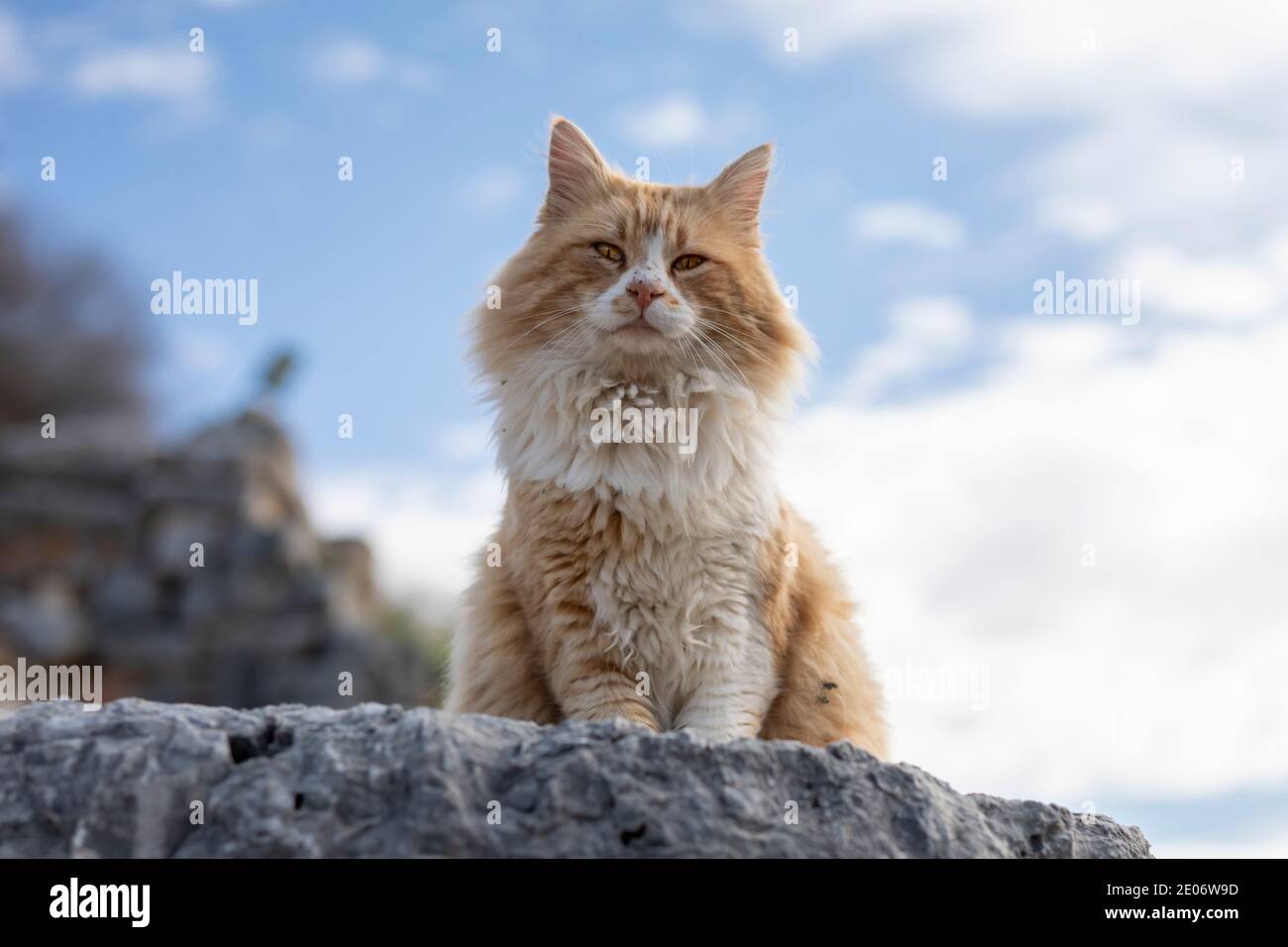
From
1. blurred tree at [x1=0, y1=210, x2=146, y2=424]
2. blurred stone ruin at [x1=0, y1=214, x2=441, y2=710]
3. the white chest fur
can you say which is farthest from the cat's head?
blurred tree at [x1=0, y1=210, x2=146, y2=424]

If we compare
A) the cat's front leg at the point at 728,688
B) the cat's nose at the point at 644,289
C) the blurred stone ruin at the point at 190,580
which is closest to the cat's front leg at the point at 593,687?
the cat's front leg at the point at 728,688

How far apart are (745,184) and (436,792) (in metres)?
3.26

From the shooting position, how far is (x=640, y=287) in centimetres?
451

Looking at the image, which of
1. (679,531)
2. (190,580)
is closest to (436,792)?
(679,531)

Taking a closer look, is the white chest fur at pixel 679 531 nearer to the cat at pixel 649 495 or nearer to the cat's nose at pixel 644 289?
the cat at pixel 649 495

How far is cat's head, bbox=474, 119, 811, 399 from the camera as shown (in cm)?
461

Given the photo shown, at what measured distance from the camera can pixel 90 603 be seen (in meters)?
15.5

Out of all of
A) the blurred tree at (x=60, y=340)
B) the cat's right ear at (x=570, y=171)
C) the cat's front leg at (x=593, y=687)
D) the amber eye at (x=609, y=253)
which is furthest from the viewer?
the blurred tree at (x=60, y=340)

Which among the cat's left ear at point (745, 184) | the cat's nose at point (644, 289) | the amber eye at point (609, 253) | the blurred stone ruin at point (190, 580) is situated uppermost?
the cat's left ear at point (745, 184)

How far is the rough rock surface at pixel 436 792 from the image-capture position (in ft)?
9.29

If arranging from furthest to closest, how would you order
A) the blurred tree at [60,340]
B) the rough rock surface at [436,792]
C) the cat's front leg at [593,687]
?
the blurred tree at [60,340] < the cat's front leg at [593,687] < the rough rock surface at [436,792]

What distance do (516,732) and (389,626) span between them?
1388 centimetres
